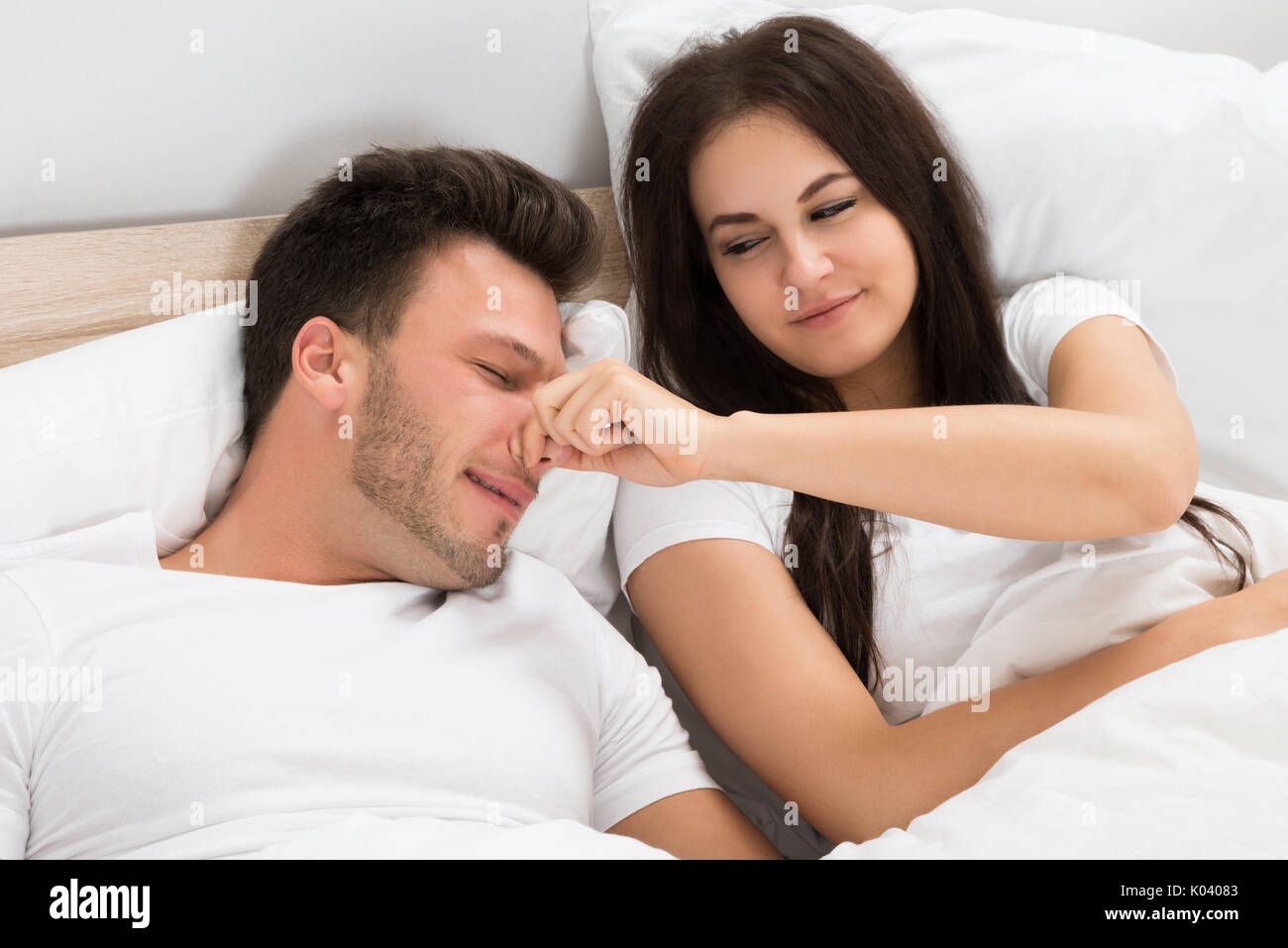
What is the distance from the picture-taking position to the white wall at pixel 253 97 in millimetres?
1200

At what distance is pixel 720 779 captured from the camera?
1424mm

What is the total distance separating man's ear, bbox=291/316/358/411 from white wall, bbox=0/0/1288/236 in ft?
0.93

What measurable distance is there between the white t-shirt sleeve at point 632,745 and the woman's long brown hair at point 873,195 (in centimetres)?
24

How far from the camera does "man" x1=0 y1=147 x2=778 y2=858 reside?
37.1 inches

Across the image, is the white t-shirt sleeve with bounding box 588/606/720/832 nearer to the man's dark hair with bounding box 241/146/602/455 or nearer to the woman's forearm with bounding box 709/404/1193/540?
the woman's forearm with bounding box 709/404/1193/540

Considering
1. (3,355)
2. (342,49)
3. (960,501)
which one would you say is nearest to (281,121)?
(342,49)

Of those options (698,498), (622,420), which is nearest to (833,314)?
(698,498)

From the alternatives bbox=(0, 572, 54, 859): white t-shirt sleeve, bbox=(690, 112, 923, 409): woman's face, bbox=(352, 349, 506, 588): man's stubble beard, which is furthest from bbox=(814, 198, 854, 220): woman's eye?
bbox=(0, 572, 54, 859): white t-shirt sleeve

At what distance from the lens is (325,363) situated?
1209 mm

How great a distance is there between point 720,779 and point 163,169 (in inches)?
42.8

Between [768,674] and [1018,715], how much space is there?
0.90ft

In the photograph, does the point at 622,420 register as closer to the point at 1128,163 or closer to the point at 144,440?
→ the point at 144,440

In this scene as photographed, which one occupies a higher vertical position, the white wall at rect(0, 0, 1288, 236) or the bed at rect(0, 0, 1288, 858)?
the white wall at rect(0, 0, 1288, 236)
